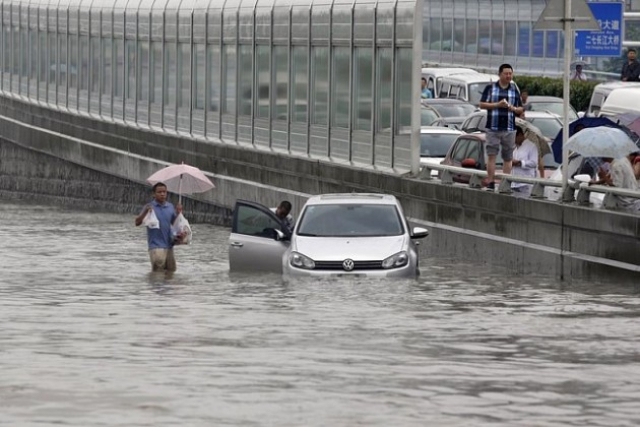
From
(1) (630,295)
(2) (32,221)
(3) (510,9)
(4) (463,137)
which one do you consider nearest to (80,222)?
(2) (32,221)

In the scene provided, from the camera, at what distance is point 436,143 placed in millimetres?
37594

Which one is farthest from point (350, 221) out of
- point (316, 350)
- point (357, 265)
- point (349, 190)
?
point (349, 190)

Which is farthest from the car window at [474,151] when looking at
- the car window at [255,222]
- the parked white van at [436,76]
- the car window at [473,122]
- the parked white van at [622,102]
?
the parked white van at [436,76]

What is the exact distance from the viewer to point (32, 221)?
47.8 meters

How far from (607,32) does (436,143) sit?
14.7m

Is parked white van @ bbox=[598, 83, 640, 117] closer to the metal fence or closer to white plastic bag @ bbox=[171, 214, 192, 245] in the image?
the metal fence

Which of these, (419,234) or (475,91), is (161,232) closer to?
(419,234)

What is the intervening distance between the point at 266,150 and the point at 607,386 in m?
27.2

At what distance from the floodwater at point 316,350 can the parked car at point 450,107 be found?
17.2 m

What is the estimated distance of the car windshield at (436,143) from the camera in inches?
1463

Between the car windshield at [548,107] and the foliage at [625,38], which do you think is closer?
the car windshield at [548,107]

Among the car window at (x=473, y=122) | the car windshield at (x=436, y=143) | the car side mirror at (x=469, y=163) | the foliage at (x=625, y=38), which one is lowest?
the foliage at (x=625, y=38)

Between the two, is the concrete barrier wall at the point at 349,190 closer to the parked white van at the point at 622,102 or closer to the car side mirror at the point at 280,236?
the car side mirror at the point at 280,236

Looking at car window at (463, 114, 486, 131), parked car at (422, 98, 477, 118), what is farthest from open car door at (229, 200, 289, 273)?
parked car at (422, 98, 477, 118)
